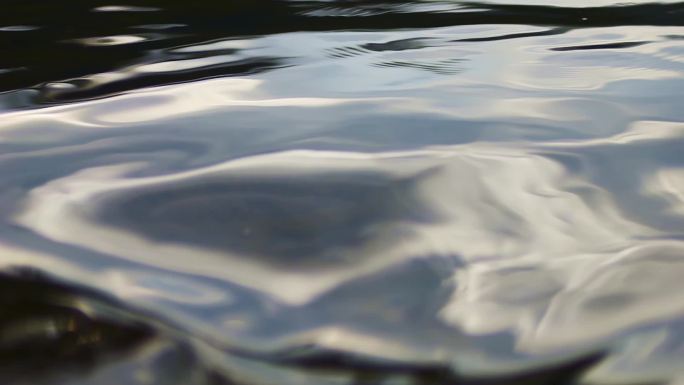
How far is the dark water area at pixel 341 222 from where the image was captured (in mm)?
444

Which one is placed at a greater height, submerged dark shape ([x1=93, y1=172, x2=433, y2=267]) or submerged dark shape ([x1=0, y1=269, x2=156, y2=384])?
submerged dark shape ([x1=93, y1=172, x2=433, y2=267])

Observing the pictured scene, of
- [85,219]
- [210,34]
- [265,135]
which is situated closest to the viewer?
[85,219]

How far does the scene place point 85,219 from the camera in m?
0.55

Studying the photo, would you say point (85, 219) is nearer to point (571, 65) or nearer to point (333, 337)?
point (333, 337)

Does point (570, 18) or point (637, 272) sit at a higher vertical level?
point (570, 18)

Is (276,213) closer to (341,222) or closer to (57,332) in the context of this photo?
Answer: (341,222)

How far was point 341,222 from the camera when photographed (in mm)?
545

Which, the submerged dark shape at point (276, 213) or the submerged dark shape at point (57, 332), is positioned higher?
the submerged dark shape at point (276, 213)

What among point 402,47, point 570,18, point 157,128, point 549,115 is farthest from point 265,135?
point 570,18

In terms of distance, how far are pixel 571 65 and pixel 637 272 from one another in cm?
53

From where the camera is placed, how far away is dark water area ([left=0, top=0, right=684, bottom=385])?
44 cm

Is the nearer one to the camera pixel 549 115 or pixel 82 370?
pixel 82 370

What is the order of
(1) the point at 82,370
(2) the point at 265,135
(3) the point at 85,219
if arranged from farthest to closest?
1. (2) the point at 265,135
2. (3) the point at 85,219
3. (1) the point at 82,370

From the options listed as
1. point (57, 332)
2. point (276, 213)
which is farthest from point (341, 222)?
point (57, 332)
